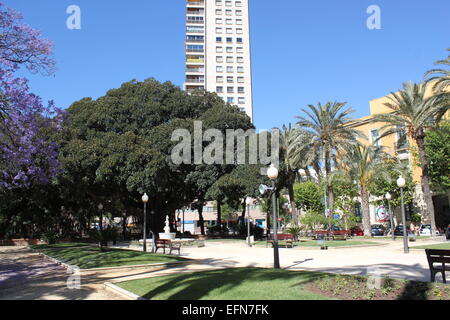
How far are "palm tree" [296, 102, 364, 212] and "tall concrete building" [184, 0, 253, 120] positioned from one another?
40088mm

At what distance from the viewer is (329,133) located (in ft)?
108

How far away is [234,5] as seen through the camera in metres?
77.1

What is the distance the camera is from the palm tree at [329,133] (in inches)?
1286

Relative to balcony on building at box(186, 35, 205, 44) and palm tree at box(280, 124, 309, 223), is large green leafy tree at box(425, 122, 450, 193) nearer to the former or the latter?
palm tree at box(280, 124, 309, 223)

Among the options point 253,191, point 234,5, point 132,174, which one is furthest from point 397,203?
point 234,5

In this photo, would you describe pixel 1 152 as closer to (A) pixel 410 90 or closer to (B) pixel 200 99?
(B) pixel 200 99

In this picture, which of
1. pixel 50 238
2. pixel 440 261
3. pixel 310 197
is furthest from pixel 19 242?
pixel 310 197

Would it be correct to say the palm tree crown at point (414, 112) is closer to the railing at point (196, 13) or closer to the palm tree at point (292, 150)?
the palm tree at point (292, 150)

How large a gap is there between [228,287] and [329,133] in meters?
27.0

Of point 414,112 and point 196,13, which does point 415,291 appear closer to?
point 414,112

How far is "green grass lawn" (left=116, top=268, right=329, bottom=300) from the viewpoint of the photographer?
7128mm

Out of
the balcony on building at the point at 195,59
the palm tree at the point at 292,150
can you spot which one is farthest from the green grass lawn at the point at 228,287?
the balcony on building at the point at 195,59

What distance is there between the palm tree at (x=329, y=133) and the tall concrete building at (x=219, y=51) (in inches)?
1578

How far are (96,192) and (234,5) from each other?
58.0m
